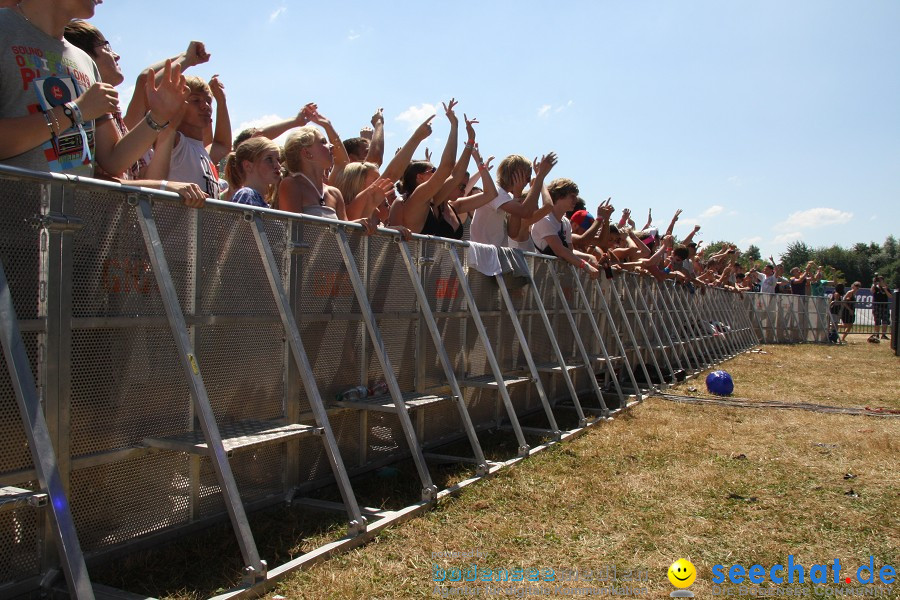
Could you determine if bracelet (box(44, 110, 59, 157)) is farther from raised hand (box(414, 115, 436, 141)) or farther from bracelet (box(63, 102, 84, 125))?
raised hand (box(414, 115, 436, 141))

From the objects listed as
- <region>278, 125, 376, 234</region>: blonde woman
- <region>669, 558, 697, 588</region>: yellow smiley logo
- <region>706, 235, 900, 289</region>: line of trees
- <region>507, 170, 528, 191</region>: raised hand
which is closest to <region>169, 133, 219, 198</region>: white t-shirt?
<region>278, 125, 376, 234</region>: blonde woman

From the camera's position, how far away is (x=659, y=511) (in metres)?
4.47

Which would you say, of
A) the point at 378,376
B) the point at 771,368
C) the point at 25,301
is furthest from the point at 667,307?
the point at 25,301

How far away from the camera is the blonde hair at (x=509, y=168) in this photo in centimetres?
767

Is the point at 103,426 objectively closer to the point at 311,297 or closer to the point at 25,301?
the point at 25,301

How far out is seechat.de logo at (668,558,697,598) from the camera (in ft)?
10.8

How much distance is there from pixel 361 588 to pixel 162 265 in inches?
63.1

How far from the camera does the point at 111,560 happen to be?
128 inches

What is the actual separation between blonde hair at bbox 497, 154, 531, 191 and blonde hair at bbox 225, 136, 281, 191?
347 centimetres

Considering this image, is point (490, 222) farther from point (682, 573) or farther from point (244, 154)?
point (682, 573)

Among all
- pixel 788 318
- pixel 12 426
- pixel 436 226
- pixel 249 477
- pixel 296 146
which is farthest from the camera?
pixel 788 318

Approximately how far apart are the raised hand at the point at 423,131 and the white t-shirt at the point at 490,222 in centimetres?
117

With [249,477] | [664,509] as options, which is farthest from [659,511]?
[249,477]

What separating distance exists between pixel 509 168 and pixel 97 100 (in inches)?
202
